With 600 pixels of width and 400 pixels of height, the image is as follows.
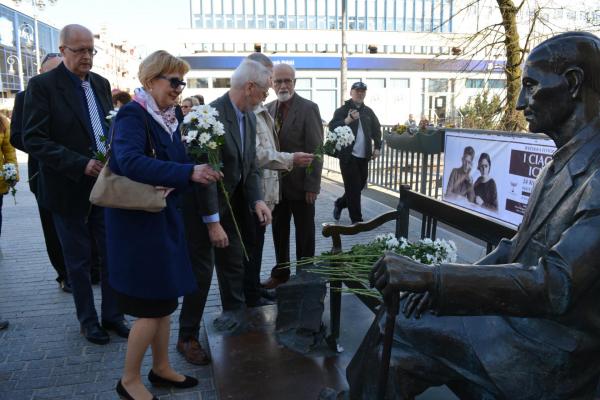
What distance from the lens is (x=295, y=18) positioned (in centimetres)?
4953

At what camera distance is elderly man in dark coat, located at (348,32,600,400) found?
1453mm

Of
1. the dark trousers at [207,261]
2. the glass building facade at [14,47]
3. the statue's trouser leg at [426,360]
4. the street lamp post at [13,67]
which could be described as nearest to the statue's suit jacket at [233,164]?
the dark trousers at [207,261]

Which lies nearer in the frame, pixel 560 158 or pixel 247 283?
pixel 560 158

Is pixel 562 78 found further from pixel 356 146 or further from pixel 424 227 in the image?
pixel 356 146

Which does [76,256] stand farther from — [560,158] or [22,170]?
[22,170]

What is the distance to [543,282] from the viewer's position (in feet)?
4.76

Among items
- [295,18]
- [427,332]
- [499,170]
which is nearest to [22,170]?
[499,170]

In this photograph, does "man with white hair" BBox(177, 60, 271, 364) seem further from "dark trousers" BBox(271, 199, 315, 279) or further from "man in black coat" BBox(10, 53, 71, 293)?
"man in black coat" BBox(10, 53, 71, 293)

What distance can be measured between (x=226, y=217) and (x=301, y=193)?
1.30 metres

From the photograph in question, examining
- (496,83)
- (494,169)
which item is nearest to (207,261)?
(494,169)

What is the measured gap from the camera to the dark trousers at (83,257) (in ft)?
12.2

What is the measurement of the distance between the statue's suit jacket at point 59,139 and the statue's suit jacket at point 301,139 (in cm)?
183

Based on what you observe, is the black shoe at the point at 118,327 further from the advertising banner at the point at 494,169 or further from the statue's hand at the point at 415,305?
the advertising banner at the point at 494,169

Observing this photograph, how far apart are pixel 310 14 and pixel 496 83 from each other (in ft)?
141
